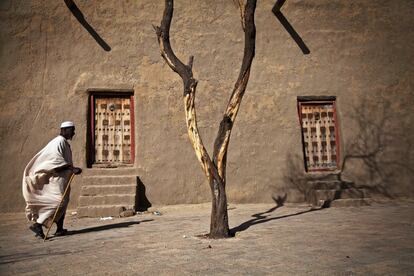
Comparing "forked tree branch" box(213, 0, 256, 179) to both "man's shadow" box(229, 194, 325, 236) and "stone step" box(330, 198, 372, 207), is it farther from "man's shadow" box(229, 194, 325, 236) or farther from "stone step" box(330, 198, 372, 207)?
"stone step" box(330, 198, 372, 207)

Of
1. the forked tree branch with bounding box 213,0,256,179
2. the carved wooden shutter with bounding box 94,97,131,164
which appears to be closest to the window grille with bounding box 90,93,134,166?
the carved wooden shutter with bounding box 94,97,131,164

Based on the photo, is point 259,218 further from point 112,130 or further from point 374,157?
point 112,130

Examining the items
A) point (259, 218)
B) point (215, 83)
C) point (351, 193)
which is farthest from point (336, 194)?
point (215, 83)

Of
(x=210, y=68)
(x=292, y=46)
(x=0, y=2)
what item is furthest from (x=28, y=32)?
(x=292, y=46)

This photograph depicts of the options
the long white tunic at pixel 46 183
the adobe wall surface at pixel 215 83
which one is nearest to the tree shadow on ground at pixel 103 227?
the long white tunic at pixel 46 183

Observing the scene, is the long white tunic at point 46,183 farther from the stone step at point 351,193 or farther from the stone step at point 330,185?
the stone step at point 351,193

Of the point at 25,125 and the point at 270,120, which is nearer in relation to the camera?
the point at 25,125

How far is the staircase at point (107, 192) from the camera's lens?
21.8ft

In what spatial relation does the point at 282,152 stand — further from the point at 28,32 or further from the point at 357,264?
the point at 28,32

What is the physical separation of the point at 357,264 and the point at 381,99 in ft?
21.1

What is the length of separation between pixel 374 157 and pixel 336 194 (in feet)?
5.32

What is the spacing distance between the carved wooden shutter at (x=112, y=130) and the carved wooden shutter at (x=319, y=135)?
3.97 metres

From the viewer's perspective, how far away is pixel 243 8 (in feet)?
15.5

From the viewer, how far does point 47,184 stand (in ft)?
16.1
